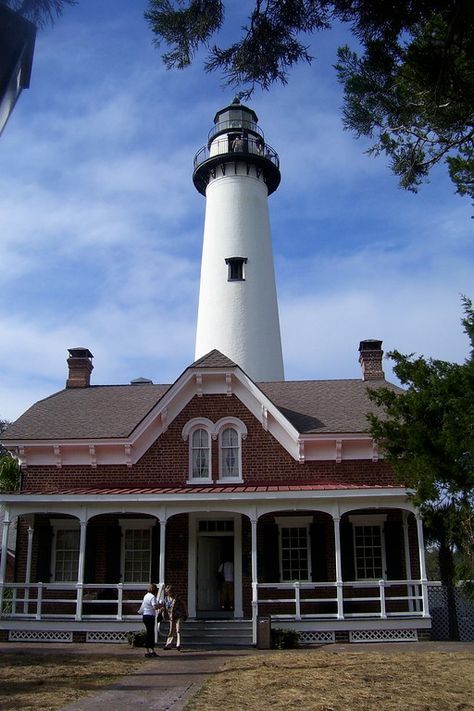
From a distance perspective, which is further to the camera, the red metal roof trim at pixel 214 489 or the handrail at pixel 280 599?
the red metal roof trim at pixel 214 489

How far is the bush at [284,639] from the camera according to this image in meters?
14.9

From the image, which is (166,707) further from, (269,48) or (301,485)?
(301,485)

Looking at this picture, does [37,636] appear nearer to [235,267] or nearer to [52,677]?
[52,677]

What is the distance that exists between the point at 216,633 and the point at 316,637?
7.40 ft

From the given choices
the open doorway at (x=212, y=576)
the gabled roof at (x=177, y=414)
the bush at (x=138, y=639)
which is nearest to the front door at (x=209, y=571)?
the open doorway at (x=212, y=576)

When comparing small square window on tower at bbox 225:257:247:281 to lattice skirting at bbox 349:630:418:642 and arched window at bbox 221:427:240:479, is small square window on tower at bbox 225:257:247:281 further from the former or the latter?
lattice skirting at bbox 349:630:418:642

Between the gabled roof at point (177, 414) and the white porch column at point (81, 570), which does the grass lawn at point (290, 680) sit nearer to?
the white porch column at point (81, 570)

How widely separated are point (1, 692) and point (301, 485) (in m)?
10.2

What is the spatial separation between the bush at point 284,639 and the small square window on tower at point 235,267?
44.8 ft

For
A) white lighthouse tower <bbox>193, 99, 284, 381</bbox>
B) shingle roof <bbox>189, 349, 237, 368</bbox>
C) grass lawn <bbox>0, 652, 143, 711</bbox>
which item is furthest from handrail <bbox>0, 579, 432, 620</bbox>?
white lighthouse tower <bbox>193, 99, 284, 381</bbox>

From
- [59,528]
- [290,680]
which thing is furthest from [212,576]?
[290,680]

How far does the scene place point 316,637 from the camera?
16.0 meters

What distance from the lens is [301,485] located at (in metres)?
18.0

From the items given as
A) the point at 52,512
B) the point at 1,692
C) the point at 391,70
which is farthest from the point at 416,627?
the point at 391,70
